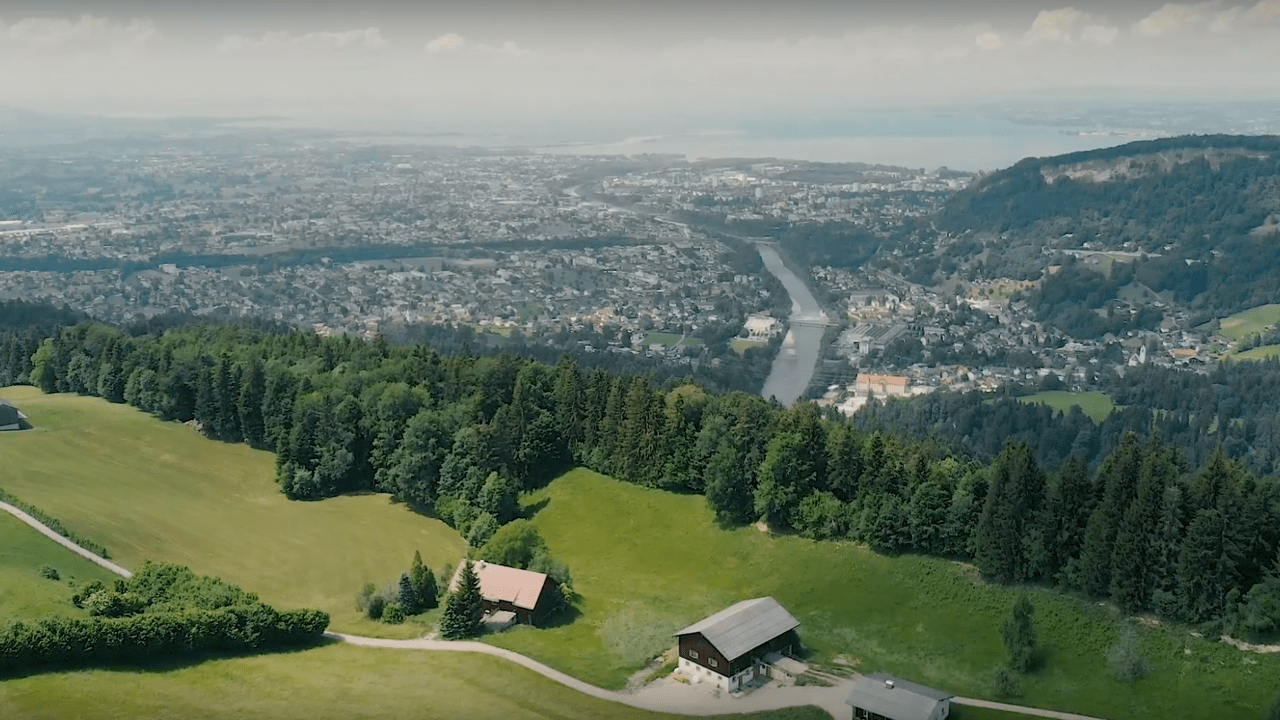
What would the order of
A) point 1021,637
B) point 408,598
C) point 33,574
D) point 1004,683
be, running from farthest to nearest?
point 408,598
point 33,574
point 1021,637
point 1004,683

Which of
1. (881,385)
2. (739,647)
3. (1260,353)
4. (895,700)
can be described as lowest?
(881,385)

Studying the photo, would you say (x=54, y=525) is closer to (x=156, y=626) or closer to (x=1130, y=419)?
(x=156, y=626)

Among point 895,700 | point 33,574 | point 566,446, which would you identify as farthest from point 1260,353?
point 33,574

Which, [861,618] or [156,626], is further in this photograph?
[861,618]

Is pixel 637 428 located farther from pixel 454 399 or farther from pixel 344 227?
pixel 344 227

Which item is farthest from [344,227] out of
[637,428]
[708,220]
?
[637,428]

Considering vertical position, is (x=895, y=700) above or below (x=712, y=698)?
above
